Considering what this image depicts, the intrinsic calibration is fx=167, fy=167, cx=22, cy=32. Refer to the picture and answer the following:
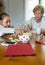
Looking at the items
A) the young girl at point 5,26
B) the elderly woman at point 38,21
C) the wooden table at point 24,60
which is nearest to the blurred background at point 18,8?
the elderly woman at point 38,21

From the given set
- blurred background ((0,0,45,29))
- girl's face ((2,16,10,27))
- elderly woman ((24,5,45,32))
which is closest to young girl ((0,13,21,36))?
girl's face ((2,16,10,27))

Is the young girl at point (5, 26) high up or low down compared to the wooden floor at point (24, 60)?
up

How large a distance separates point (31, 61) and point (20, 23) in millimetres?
3283

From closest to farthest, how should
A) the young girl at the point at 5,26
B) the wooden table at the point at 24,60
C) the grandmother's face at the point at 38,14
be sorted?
1. the wooden table at the point at 24,60
2. the young girl at the point at 5,26
3. the grandmother's face at the point at 38,14

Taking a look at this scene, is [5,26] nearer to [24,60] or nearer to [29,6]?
[24,60]

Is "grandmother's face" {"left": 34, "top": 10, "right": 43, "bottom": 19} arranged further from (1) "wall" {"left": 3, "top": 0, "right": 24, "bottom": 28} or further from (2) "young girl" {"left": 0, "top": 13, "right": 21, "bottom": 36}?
(1) "wall" {"left": 3, "top": 0, "right": 24, "bottom": 28}

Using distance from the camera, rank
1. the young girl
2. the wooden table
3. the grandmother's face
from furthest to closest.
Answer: the grandmother's face < the young girl < the wooden table

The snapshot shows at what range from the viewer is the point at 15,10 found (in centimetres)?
427

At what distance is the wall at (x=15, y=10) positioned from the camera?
4.22m

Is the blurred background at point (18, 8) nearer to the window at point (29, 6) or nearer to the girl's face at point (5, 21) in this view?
the window at point (29, 6)

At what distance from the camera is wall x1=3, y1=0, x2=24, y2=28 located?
4223mm

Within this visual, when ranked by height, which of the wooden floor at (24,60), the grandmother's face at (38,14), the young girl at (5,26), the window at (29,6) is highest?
the window at (29,6)

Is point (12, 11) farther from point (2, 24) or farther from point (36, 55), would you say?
point (36, 55)

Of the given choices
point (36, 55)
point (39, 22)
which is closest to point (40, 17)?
point (39, 22)
